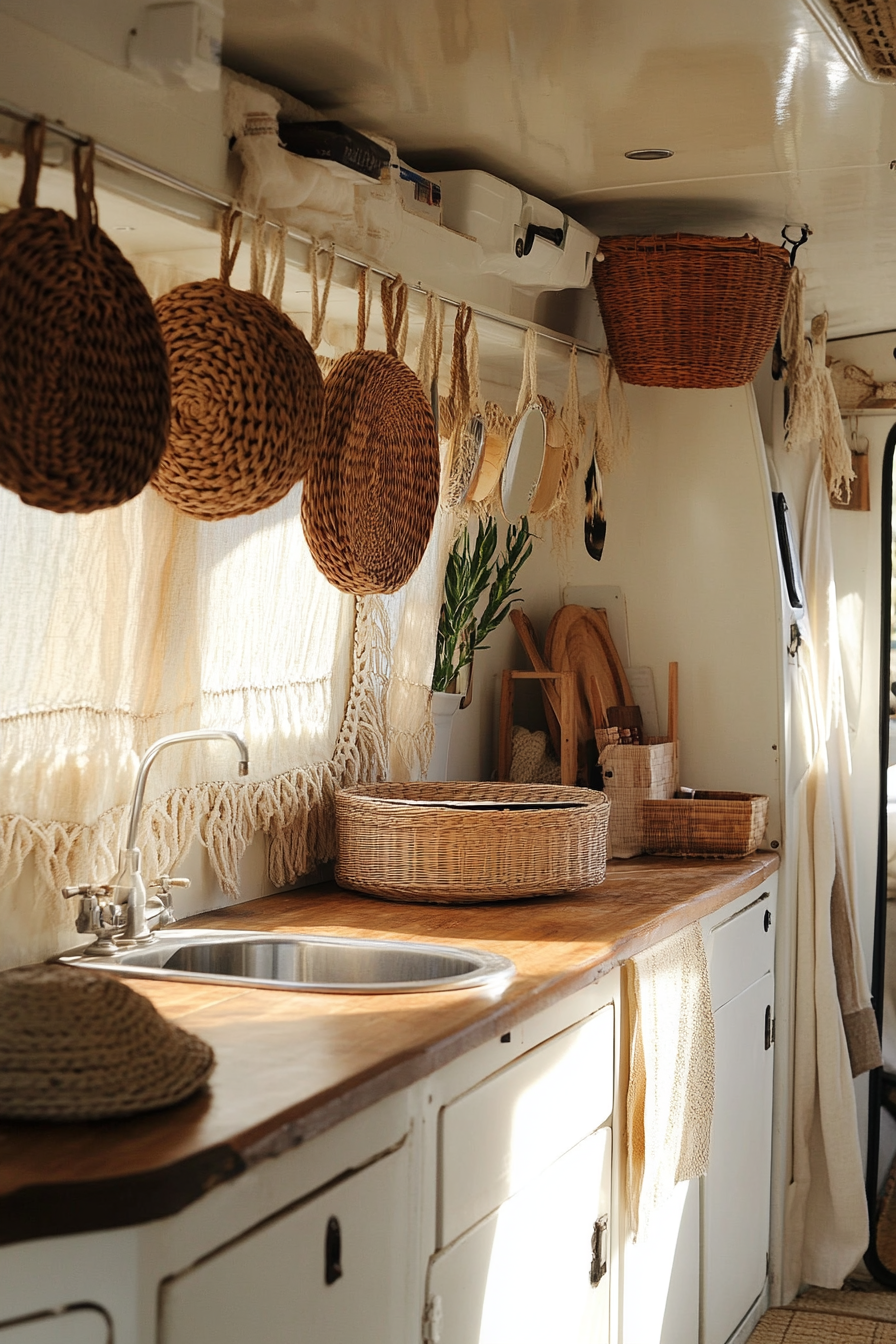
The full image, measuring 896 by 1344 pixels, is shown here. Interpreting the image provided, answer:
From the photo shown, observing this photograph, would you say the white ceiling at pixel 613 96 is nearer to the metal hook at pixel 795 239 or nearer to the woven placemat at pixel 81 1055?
the metal hook at pixel 795 239

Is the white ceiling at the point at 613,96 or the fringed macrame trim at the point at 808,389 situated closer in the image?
the white ceiling at the point at 613,96

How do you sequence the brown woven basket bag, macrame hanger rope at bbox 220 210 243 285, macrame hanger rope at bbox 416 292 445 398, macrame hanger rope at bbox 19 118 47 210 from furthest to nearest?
1. macrame hanger rope at bbox 416 292 445 398
2. macrame hanger rope at bbox 220 210 243 285
3. macrame hanger rope at bbox 19 118 47 210
4. the brown woven basket bag

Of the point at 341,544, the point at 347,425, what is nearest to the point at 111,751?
the point at 341,544

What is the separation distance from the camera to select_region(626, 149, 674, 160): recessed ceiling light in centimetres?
263

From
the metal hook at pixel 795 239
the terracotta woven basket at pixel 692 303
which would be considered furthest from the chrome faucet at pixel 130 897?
the metal hook at pixel 795 239

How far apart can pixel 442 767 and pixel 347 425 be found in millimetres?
1171

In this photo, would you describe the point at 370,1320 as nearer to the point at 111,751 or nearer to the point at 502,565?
the point at 111,751

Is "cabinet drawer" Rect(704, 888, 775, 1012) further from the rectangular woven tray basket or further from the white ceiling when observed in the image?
the white ceiling

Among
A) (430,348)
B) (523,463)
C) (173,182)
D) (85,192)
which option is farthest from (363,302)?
(85,192)

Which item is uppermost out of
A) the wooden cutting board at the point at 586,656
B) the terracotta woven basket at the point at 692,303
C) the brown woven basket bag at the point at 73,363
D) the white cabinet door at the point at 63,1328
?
the terracotta woven basket at the point at 692,303

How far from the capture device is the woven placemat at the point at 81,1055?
1389 millimetres

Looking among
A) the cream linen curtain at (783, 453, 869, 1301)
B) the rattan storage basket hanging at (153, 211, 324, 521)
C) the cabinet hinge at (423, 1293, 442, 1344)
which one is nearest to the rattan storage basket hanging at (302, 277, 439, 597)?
the rattan storage basket hanging at (153, 211, 324, 521)

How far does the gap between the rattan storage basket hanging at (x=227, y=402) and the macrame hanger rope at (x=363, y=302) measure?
1.36 ft

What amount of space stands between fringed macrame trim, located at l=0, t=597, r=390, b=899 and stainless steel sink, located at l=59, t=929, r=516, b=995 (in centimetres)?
14
